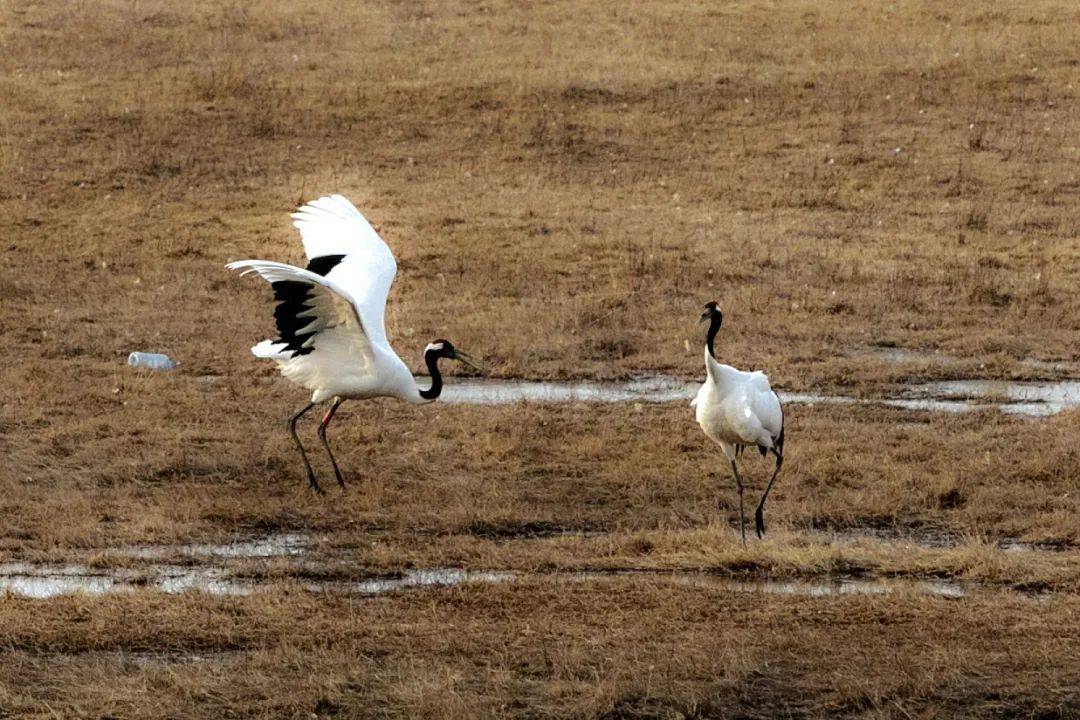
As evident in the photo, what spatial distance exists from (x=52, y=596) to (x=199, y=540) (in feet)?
3.88

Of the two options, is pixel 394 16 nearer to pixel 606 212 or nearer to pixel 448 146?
pixel 448 146

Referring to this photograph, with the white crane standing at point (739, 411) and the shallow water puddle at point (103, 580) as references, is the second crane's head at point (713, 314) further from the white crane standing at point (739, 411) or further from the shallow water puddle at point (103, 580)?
the shallow water puddle at point (103, 580)

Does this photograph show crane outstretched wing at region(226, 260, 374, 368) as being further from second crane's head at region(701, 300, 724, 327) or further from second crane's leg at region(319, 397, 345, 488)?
second crane's head at region(701, 300, 724, 327)

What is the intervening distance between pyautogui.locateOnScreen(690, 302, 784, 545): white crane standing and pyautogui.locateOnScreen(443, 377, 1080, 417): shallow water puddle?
195cm

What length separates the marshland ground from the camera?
6.50 m

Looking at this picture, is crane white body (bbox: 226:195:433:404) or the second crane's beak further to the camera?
the second crane's beak

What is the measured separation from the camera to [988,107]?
19125 millimetres

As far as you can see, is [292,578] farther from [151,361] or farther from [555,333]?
[555,333]

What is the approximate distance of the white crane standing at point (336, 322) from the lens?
935cm

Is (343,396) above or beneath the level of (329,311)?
beneath

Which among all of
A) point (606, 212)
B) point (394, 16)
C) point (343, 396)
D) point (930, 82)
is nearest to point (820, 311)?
point (606, 212)

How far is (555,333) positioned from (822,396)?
2352mm

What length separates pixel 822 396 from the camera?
445 inches

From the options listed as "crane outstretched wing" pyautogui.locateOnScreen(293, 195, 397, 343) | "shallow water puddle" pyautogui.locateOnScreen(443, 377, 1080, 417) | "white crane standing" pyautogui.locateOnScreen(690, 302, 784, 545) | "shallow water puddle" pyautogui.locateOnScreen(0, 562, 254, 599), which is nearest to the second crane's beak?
"shallow water puddle" pyautogui.locateOnScreen(443, 377, 1080, 417)
